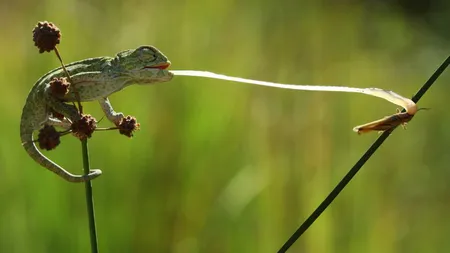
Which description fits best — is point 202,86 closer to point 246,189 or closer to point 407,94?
point 246,189

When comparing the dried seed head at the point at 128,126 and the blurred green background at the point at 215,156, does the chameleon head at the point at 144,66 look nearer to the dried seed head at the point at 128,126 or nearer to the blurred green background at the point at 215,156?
the dried seed head at the point at 128,126

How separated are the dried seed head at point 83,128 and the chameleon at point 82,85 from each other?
0.02m

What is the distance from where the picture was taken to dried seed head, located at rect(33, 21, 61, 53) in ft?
1.65

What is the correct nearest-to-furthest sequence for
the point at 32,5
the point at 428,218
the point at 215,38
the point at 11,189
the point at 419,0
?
the point at 11,189
the point at 428,218
the point at 215,38
the point at 32,5
the point at 419,0

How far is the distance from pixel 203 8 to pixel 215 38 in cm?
10

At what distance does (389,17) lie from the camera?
11.6ft

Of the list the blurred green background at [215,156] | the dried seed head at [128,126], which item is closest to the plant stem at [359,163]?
the dried seed head at [128,126]

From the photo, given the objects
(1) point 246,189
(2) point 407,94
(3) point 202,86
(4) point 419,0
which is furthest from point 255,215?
(4) point 419,0

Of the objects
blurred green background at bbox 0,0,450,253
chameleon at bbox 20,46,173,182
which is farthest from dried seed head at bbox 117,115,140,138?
blurred green background at bbox 0,0,450,253

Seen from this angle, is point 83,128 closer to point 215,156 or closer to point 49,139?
point 49,139

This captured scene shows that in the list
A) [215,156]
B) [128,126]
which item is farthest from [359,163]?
[215,156]

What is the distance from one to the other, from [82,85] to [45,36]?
0.13 feet

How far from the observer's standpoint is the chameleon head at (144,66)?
0.53 m

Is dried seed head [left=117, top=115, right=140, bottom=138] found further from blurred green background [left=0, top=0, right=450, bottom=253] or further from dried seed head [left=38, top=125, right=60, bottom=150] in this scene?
blurred green background [left=0, top=0, right=450, bottom=253]
